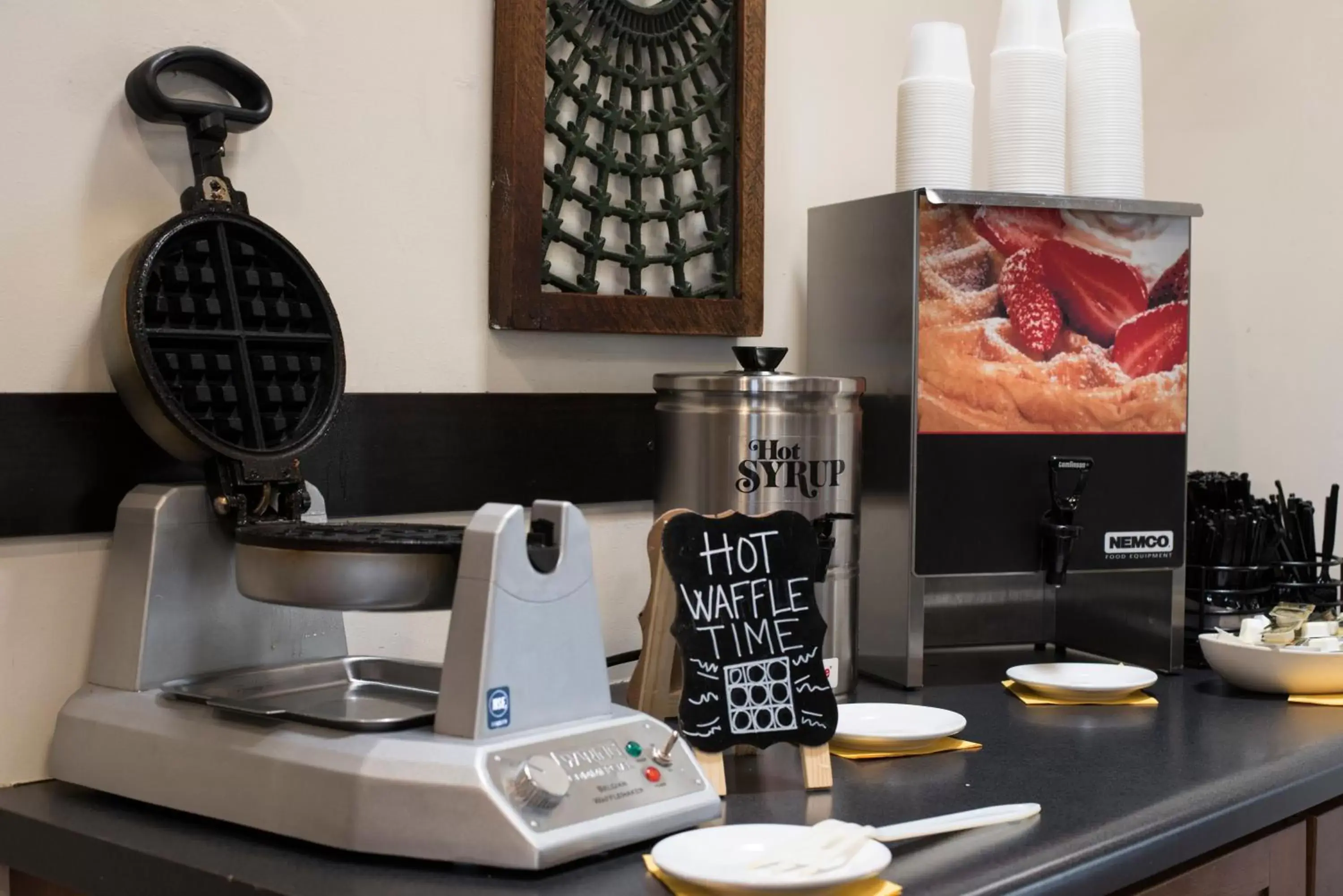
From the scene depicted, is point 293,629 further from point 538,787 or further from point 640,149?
point 640,149

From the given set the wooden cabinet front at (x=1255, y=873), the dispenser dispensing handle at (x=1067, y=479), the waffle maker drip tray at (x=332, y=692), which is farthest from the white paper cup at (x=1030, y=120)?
the waffle maker drip tray at (x=332, y=692)

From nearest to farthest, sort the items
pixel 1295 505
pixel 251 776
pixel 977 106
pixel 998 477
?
pixel 251 776 → pixel 998 477 → pixel 1295 505 → pixel 977 106

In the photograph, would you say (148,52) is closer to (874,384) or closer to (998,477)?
(874,384)

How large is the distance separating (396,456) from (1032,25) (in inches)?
40.2

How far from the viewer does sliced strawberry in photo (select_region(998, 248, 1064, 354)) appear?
176 centimetres

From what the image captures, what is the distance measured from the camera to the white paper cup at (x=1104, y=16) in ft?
6.09

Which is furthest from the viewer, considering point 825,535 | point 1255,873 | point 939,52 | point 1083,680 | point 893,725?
point 939,52

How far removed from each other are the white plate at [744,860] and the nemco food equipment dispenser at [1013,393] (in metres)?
0.69

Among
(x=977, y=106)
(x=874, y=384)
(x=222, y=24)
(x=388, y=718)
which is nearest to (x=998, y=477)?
(x=874, y=384)

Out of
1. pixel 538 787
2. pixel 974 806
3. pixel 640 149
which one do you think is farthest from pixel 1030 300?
pixel 538 787

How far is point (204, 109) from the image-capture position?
133cm

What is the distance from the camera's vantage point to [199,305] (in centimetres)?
129

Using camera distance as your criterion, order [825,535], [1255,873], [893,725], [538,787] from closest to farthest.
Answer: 1. [538,787]
2. [1255,873]
3. [893,725]
4. [825,535]

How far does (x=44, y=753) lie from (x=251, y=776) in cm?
30
